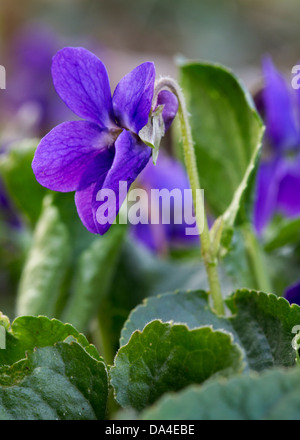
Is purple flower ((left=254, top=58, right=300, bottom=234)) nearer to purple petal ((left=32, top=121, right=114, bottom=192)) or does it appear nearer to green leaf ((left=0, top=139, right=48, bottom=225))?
green leaf ((left=0, top=139, right=48, bottom=225))

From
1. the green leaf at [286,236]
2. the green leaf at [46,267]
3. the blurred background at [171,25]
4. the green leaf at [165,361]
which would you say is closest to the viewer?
the green leaf at [165,361]

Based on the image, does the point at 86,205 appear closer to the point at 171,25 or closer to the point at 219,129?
the point at 219,129

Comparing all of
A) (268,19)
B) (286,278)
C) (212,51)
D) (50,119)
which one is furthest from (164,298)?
(268,19)

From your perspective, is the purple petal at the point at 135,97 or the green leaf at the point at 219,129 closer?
the purple petal at the point at 135,97

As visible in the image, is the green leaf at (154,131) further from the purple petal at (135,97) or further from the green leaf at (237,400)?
the green leaf at (237,400)

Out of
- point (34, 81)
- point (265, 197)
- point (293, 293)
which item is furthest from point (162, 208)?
point (34, 81)

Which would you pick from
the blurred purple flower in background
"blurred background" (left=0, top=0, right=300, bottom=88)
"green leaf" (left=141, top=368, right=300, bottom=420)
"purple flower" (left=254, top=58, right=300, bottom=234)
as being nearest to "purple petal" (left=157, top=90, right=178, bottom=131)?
"green leaf" (left=141, top=368, right=300, bottom=420)

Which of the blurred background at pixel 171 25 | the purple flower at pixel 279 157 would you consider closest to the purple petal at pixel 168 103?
the purple flower at pixel 279 157
